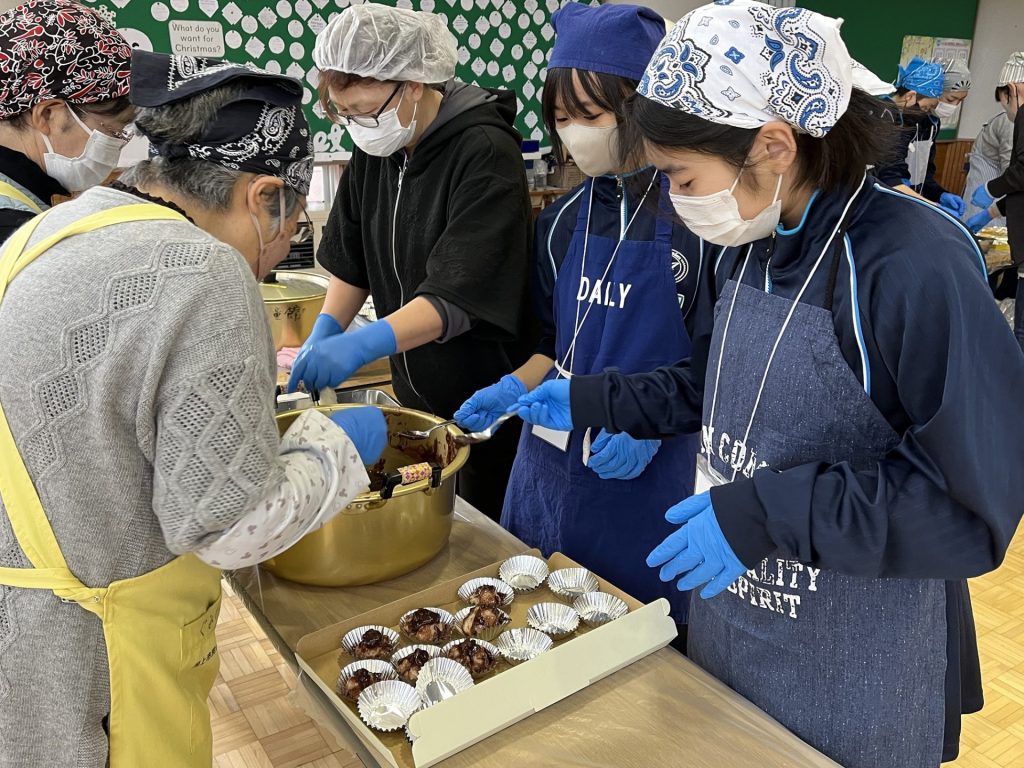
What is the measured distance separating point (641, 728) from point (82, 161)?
1.43 m

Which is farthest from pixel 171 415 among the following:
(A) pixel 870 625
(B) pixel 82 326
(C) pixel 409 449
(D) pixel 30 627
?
(A) pixel 870 625

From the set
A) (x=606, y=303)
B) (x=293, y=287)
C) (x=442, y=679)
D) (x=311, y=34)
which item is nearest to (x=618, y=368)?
(x=606, y=303)

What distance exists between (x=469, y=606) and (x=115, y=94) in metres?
1.17

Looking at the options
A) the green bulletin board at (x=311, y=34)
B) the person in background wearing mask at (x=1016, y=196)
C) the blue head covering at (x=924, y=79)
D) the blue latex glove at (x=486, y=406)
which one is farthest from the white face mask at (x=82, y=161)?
the blue head covering at (x=924, y=79)

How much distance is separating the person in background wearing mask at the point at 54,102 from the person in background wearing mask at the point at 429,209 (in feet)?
1.46

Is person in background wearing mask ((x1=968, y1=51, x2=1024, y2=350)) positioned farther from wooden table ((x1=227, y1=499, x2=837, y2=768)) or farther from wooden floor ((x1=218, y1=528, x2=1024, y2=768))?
wooden table ((x1=227, y1=499, x2=837, y2=768))

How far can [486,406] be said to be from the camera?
1634 mm

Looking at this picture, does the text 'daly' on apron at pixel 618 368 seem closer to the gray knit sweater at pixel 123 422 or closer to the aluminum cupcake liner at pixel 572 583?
the aluminum cupcake liner at pixel 572 583

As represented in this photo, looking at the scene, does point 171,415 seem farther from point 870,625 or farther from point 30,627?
point 870,625

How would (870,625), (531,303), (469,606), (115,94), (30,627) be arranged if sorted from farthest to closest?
(531,303) → (115,94) → (469,606) → (870,625) → (30,627)

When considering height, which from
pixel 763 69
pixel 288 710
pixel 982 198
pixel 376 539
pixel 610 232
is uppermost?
pixel 763 69

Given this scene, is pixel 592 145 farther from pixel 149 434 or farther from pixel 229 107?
pixel 149 434

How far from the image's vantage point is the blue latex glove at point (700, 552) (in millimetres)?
1023

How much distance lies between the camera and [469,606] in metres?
1.31
